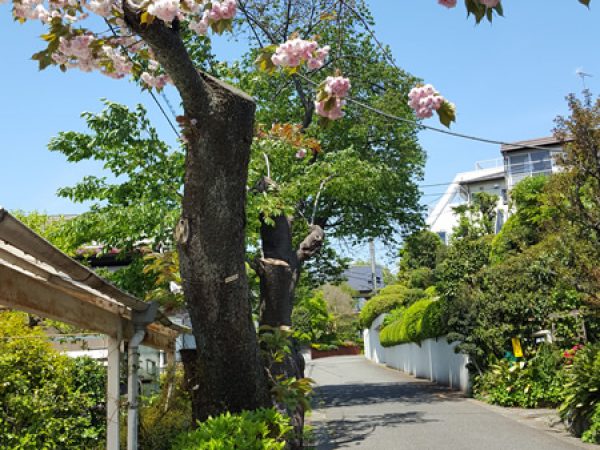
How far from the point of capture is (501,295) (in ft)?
60.2

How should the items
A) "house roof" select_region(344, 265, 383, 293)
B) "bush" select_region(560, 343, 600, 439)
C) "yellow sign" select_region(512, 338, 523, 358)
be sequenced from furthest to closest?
"house roof" select_region(344, 265, 383, 293) < "yellow sign" select_region(512, 338, 523, 358) < "bush" select_region(560, 343, 600, 439)

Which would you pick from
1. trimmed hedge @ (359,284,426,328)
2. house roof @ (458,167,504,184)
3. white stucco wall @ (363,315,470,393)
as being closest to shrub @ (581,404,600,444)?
white stucco wall @ (363,315,470,393)

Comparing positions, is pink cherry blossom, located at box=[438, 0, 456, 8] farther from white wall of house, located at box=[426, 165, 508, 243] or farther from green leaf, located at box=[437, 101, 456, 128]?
white wall of house, located at box=[426, 165, 508, 243]

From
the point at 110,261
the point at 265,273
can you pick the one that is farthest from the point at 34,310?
the point at 110,261

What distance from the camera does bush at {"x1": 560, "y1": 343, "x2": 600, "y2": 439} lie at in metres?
11.4

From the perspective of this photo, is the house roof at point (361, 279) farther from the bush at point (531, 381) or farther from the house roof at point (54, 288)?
the house roof at point (54, 288)

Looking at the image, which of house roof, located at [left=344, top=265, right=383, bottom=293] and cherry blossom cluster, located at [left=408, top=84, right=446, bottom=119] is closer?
cherry blossom cluster, located at [left=408, top=84, right=446, bottom=119]

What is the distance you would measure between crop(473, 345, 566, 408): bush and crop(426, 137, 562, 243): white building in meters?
19.8

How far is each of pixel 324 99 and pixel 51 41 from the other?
6.66 ft

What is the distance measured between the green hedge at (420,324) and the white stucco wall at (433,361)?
351 millimetres

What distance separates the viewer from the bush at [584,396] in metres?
11.4

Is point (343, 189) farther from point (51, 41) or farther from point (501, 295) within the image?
point (51, 41)

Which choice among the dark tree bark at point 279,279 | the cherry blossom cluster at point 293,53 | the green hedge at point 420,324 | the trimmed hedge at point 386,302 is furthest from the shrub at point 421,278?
the cherry blossom cluster at point 293,53

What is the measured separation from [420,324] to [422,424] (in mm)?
11617
